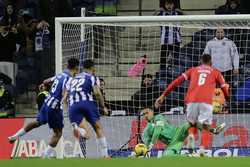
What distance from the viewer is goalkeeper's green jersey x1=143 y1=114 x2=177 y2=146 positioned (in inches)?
551

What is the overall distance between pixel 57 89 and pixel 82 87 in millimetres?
467

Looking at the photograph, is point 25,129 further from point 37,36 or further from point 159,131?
point 37,36

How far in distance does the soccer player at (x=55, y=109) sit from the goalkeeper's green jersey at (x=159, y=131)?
4.81 ft

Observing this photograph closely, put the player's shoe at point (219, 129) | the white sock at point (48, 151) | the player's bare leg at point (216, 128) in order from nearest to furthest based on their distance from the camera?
the player's bare leg at point (216, 128) < the player's shoe at point (219, 129) < the white sock at point (48, 151)

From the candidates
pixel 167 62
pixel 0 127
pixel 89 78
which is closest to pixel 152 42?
pixel 167 62

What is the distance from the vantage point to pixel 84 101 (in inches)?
544

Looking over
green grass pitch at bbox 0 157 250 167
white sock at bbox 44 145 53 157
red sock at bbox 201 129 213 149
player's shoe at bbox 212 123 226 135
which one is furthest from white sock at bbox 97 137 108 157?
green grass pitch at bbox 0 157 250 167

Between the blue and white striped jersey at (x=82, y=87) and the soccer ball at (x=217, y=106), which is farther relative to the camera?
the soccer ball at (x=217, y=106)

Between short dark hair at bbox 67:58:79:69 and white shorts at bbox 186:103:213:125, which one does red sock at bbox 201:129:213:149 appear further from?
short dark hair at bbox 67:58:79:69

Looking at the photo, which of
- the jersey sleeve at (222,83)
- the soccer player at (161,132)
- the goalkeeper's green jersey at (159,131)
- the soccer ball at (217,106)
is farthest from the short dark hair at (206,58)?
the goalkeeper's green jersey at (159,131)

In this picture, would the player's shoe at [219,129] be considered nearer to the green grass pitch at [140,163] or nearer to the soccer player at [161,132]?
the soccer player at [161,132]

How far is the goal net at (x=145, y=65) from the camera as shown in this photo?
14.0m

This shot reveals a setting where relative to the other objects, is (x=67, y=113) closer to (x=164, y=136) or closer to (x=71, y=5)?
(x=164, y=136)

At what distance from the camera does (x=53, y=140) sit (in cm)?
1377
